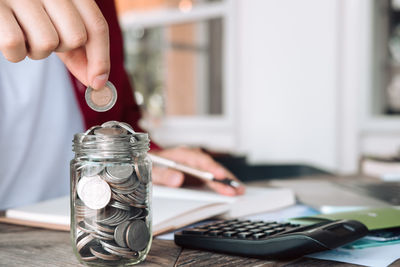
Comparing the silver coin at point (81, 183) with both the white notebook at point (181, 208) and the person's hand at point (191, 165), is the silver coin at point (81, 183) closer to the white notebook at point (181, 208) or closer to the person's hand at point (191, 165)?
the white notebook at point (181, 208)

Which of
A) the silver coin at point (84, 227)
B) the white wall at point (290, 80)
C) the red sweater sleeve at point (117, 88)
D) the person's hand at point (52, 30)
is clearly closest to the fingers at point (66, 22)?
the person's hand at point (52, 30)

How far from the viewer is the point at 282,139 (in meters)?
2.70

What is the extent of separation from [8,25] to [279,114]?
2.27 metres

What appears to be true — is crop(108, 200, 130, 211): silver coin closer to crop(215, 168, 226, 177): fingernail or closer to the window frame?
crop(215, 168, 226, 177): fingernail

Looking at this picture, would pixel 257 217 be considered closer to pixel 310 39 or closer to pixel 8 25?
pixel 8 25

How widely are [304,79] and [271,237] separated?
6.99 ft

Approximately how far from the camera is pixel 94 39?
58 cm

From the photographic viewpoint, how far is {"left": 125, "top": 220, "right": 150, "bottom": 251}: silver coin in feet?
1.76

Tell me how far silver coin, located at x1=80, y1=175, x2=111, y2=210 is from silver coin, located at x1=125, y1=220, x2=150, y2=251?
0.04 metres

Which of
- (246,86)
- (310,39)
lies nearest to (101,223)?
(310,39)

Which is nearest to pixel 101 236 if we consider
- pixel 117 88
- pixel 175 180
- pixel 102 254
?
pixel 102 254

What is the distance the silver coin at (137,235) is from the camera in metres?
0.54

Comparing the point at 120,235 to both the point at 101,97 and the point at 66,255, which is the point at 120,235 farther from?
the point at 101,97

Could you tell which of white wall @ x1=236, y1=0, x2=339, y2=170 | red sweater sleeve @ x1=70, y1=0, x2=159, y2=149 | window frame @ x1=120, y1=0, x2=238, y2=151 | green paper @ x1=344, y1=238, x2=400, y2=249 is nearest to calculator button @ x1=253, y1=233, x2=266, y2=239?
green paper @ x1=344, y1=238, x2=400, y2=249
